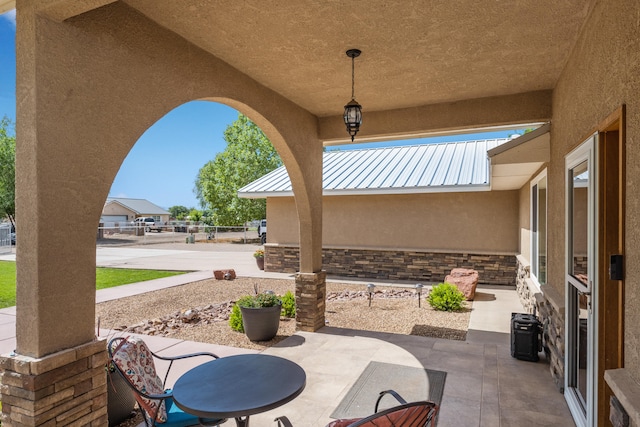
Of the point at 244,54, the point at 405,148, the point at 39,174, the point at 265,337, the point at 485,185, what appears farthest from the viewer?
the point at 405,148

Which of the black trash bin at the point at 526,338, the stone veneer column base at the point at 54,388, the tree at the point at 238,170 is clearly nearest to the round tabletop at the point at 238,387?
the stone veneer column base at the point at 54,388

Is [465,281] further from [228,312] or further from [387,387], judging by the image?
[387,387]

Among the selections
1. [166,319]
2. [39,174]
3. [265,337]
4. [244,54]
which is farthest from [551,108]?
[166,319]

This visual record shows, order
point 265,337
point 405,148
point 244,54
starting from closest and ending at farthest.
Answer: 1. point 244,54
2. point 265,337
3. point 405,148

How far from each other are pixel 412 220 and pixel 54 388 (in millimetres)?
11568

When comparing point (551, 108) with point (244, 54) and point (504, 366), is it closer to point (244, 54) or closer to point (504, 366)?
point (504, 366)

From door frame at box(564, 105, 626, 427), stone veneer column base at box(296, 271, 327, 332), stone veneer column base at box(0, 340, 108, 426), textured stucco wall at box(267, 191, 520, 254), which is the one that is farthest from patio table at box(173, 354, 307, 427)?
textured stucco wall at box(267, 191, 520, 254)

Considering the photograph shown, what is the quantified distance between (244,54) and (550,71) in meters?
3.91

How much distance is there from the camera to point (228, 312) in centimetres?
876

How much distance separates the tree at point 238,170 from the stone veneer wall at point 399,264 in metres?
14.5

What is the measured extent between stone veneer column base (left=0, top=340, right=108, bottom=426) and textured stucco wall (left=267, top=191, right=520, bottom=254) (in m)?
11.0

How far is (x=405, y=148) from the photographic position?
17.5m

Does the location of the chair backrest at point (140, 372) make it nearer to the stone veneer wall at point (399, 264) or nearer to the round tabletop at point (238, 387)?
the round tabletop at point (238, 387)

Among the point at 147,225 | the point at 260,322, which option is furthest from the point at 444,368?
→ the point at 147,225
